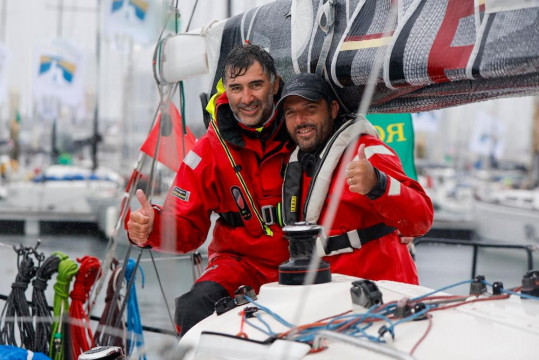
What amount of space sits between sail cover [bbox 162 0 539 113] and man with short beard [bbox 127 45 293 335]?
0.17 metres

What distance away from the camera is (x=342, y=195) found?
2330 millimetres

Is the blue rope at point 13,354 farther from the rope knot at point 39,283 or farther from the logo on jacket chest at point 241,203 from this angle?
the logo on jacket chest at point 241,203

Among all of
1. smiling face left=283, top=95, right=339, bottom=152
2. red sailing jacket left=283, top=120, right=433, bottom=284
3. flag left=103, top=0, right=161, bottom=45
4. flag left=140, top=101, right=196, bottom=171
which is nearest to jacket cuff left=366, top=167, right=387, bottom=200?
red sailing jacket left=283, top=120, right=433, bottom=284

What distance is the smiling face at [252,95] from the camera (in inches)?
99.0

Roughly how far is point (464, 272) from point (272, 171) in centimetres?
1005

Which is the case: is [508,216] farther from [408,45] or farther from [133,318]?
[408,45]

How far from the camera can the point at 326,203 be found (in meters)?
2.36

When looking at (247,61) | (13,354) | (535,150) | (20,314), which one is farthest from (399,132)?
(535,150)

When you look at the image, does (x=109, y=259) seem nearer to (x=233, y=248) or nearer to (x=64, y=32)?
(x=233, y=248)

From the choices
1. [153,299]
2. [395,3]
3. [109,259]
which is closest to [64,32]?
[153,299]

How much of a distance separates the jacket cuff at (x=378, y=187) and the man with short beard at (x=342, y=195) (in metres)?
0.09

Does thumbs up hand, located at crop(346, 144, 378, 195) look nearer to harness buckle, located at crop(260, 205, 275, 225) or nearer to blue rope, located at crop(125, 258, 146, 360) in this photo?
harness buckle, located at crop(260, 205, 275, 225)

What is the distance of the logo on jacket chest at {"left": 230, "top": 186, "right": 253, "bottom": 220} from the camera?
8.32 feet

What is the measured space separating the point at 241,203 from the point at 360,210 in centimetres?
46
